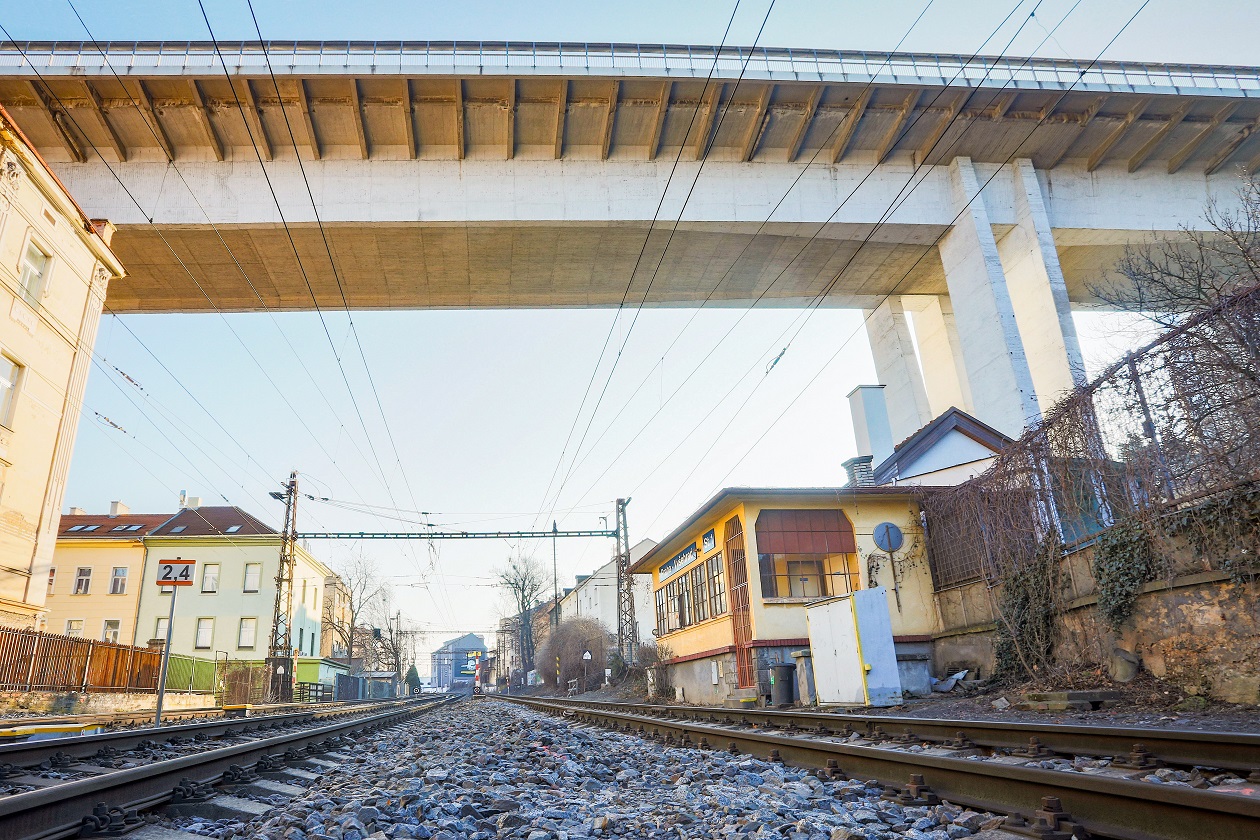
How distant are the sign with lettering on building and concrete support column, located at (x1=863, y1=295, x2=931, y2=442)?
11.6 metres

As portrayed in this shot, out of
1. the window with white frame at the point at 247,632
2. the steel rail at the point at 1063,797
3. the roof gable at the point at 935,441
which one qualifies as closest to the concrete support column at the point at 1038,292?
the roof gable at the point at 935,441

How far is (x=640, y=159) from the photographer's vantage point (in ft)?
87.5

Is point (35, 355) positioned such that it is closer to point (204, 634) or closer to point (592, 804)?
point (592, 804)

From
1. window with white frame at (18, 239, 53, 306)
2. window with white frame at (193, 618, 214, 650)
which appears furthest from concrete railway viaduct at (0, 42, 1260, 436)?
window with white frame at (193, 618, 214, 650)

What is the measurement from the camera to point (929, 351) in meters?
33.2

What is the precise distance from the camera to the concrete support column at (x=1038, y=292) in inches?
945

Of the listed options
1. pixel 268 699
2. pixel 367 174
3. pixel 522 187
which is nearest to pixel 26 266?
pixel 367 174

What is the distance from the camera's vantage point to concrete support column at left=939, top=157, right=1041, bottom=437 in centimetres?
2298

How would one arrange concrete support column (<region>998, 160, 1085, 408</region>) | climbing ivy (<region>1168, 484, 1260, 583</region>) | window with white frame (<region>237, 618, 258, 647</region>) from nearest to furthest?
1. climbing ivy (<region>1168, 484, 1260, 583</region>)
2. concrete support column (<region>998, 160, 1085, 408</region>)
3. window with white frame (<region>237, 618, 258, 647</region>)

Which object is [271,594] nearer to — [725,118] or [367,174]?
[367,174]

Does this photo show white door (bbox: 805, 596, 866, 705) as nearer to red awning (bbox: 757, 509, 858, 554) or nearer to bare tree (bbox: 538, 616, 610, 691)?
red awning (bbox: 757, 509, 858, 554)

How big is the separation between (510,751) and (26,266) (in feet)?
64.5

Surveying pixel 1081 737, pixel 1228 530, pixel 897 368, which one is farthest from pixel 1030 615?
pixel 897 368

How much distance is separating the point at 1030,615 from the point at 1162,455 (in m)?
3.90
